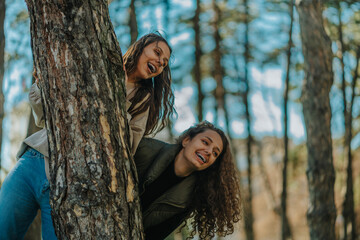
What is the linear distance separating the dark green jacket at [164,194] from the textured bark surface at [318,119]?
3.50 meters

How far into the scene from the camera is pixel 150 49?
3146mm

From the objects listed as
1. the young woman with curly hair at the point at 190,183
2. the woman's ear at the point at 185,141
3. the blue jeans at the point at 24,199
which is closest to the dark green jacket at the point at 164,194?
the young woman with curly hair at the point at 190,183

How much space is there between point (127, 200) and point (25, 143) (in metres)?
0.97

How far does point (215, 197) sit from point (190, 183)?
0.88 feet

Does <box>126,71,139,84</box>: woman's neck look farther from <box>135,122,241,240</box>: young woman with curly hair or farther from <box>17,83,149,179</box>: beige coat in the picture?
<box>135,122,241,240</box>: young woman with curly hair

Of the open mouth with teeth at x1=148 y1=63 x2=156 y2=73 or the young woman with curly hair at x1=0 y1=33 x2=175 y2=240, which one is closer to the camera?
the young woman with curly hair at x1=0 y1=33 x2=175 y2=240

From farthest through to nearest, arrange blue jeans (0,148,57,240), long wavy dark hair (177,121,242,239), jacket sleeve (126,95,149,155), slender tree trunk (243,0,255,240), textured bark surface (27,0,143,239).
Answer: slender tree trunk (243,0,255,240), long wavy dark hair (177,121,242,239), jacket sleeve (126,95,149,155), blue jeans (0,148,57,240), textured bark surface (27,0,143,239)

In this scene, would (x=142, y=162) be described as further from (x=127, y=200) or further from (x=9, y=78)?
(x=9, y=78)

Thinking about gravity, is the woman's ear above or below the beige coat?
below

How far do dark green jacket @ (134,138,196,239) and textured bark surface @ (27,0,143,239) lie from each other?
34.1 inches

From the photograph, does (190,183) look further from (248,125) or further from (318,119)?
(248,125)

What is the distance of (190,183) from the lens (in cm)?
349

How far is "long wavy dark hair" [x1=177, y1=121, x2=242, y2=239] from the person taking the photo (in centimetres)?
355

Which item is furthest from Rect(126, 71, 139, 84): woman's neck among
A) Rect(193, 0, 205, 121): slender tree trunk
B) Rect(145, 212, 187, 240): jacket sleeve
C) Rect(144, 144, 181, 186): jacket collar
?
Rect(193, 0, 205, 121): slender tree trunk
